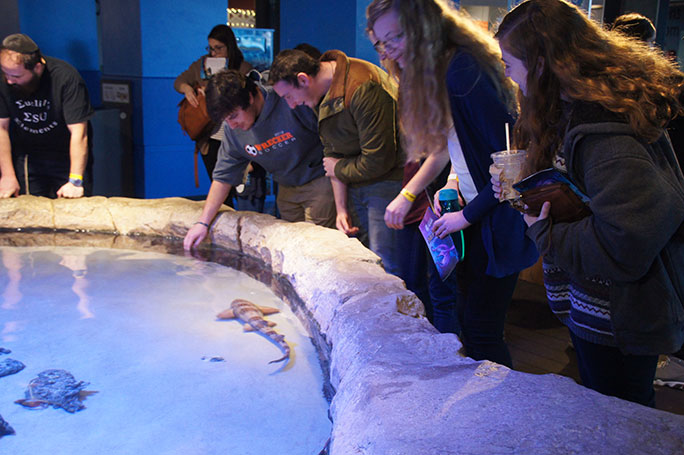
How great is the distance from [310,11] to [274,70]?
3.32 meters

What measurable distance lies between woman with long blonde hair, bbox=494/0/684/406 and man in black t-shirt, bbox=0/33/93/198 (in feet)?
10.6

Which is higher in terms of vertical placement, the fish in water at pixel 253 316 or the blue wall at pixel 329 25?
the blue wall at pixel 329 25

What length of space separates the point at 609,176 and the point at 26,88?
3706 millimetres

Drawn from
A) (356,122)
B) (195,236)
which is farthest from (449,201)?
(195,236)

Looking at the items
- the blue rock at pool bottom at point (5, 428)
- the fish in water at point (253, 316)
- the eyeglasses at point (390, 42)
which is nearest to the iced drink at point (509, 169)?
the eyeglasses at point (390, 42)

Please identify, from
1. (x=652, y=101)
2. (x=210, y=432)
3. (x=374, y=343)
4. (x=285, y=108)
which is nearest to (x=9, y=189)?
(x=285, y=108)

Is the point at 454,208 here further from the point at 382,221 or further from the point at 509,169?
the point at 382,221

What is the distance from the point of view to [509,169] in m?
1.53

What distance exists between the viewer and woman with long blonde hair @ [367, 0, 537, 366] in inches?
74.9

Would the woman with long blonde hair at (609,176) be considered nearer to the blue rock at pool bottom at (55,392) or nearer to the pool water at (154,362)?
the pool water at (154,362)

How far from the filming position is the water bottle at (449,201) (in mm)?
2119

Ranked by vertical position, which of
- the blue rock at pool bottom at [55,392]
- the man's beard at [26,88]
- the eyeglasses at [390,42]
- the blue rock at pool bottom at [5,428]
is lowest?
the blue rock at pool bottom at [5,428]

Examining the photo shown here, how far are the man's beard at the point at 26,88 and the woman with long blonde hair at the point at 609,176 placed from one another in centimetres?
331

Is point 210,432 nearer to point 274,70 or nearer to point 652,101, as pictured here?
point 652,101
